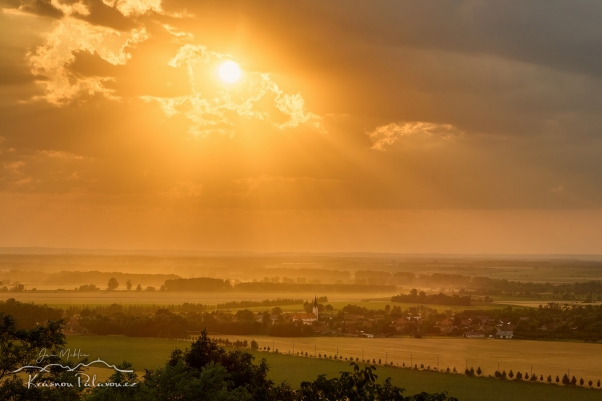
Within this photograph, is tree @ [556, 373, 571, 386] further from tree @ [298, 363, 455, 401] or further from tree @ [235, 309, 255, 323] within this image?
tree @ [235, 309, 255, 323]

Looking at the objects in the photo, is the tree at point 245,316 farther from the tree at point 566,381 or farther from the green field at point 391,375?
the tree at point 566,381

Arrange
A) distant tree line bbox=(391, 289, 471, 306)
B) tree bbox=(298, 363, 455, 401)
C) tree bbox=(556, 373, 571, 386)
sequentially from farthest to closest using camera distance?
distant tree line bbox=(391, 289, 471, 306), tree bbox=(556, 373, 571, 386), tree bbox=(298, 363, 455, 401)

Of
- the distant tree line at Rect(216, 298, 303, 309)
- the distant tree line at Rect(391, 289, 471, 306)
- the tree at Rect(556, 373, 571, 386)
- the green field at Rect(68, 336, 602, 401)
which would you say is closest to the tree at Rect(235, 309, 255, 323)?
the distant tree line at Rect(216, 298, 303, 309)

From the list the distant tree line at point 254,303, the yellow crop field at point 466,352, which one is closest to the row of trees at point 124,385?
the yellow crop field at point 466,352

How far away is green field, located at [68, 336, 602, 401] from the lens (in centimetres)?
5878

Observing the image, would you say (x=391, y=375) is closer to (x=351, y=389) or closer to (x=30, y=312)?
(x=351, y=389)

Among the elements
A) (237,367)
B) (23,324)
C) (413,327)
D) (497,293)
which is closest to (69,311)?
(23,324)

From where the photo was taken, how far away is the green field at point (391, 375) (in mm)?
58781

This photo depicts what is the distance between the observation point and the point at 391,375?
219 ft

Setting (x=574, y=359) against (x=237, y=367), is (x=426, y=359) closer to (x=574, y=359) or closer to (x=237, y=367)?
(x=574, y=359)

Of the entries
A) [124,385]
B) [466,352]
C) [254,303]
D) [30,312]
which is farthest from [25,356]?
[254,303]

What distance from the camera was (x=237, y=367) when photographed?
35.2 meters

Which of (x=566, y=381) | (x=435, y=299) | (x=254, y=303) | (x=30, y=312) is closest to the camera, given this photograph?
(x=566, y=381)

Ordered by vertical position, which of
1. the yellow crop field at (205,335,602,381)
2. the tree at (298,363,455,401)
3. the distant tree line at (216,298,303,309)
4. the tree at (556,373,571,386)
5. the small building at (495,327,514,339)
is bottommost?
the tree at (556,373,571,386)
